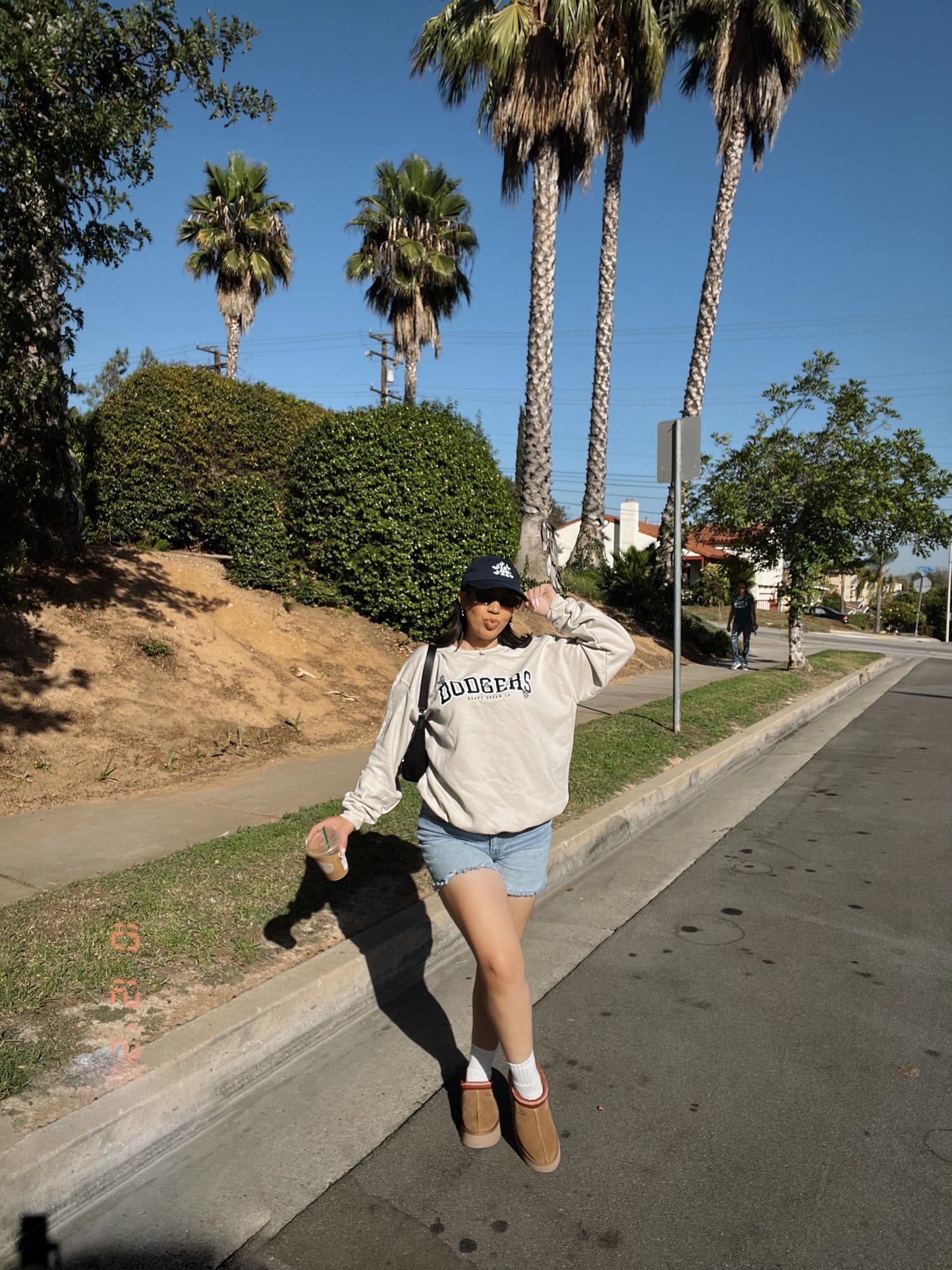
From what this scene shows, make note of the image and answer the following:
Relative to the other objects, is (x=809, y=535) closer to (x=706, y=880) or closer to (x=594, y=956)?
(x=706, y=880)

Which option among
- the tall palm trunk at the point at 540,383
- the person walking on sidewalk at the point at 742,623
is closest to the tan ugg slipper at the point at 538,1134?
the tall palm trunk at the point at 540,383

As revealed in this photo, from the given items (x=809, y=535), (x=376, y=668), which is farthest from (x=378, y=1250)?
(x=809, y=535)

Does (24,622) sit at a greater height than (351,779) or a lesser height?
greater

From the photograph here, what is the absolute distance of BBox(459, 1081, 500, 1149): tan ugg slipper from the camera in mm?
3031

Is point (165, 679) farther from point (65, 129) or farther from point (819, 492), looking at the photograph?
point (819, 492)

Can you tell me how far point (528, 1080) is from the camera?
290 cm

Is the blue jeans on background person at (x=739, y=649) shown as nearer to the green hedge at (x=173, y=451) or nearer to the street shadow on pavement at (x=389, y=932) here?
the green hedge at (x=173, y=451)

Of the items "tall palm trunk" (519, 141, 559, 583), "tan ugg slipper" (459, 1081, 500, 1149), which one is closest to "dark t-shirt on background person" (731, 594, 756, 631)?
"tall palm trunk" (519, 141, 559, 583)

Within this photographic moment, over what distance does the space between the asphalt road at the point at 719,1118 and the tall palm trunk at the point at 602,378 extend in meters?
16.2

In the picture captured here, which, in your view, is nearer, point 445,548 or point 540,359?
point 445,548

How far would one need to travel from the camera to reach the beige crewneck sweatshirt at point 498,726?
2.96 metres

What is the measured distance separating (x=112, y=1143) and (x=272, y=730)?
5.70 meters

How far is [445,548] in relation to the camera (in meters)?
11.5

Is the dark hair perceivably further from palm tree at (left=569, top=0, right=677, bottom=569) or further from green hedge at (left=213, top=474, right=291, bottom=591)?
palm tree at (left=569, top=0, right=677, bottom=569)
